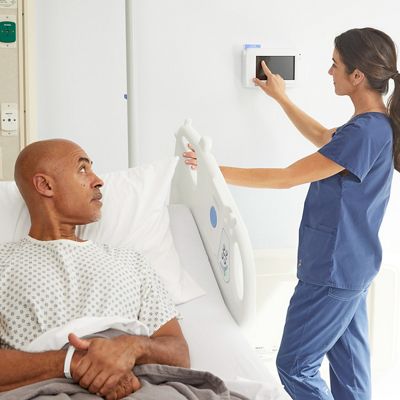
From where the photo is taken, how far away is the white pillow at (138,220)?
79.5 inches

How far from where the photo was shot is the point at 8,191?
2.06 m

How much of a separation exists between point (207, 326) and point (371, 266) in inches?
23.3

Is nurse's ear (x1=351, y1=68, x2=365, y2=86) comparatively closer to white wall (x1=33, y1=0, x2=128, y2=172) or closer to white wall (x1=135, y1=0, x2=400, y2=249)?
white wall (x1=135, y1=0, x2=400, y2=249)

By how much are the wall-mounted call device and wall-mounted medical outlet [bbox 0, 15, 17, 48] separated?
2.71ft

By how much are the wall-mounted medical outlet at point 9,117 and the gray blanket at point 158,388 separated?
124 centimetres

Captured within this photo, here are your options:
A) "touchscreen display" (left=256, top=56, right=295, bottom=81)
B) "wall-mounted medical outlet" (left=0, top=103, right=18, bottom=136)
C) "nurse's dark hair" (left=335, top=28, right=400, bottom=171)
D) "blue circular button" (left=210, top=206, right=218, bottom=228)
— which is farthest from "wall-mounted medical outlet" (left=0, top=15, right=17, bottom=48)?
"nurse's dark hair" (left=335, top=28, right=400, bottom=171)

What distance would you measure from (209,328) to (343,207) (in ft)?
1.82

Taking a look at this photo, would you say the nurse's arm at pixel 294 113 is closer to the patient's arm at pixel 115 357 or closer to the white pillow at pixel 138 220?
the white pillow at pixel 138 220

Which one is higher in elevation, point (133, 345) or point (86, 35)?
point (86, 35)

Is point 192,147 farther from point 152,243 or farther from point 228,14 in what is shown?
point 228,14

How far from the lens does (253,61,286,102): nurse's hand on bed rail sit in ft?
8.76

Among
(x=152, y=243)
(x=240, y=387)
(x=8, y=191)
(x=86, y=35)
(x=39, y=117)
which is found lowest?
(x=240, y=387)

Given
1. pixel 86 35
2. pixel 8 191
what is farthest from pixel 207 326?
pixel 86 35

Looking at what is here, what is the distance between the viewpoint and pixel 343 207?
215 cm
